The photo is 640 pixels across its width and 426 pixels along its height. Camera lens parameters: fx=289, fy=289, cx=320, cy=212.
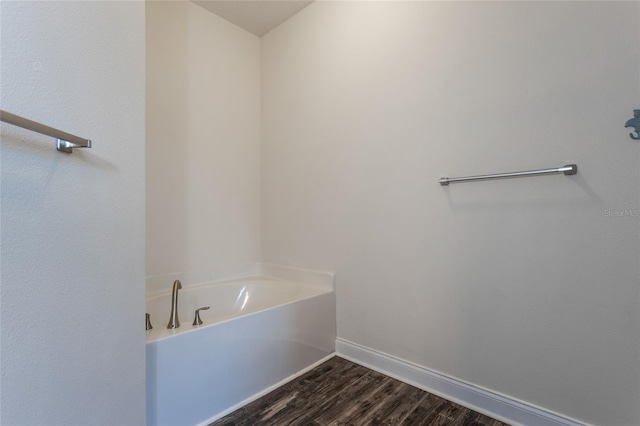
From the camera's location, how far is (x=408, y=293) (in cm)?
168

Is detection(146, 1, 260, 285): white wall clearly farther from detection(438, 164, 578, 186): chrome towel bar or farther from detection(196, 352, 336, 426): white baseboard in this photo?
detection(438, 164, 578, 186): chrome towel bar

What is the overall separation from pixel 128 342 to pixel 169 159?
1360 mm

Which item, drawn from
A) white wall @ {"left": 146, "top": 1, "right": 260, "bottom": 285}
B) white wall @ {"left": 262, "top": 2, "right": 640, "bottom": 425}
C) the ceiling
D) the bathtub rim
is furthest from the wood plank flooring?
the ceiling

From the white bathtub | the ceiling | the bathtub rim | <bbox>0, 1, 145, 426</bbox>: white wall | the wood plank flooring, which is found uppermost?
the ceiling

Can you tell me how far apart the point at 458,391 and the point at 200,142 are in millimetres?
2306


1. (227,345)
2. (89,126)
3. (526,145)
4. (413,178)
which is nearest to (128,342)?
(227,345)

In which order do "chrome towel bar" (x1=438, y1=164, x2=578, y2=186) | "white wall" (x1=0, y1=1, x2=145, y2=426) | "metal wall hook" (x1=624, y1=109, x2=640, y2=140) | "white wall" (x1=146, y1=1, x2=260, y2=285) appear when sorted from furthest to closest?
"white wall" (x1=146, y1=1, x2=260, y2=285) → "chrome towel bar" (x1=438, y1=164, x2=578, y2=186) → "metal wall hook" (x1=624, y1=109, x2=640, y2=140) → "white wall" (x1=0, y1=1, x2=145, y2=426)

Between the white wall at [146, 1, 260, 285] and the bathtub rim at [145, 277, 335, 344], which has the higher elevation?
the white wall at [146, 1, 260, 285]

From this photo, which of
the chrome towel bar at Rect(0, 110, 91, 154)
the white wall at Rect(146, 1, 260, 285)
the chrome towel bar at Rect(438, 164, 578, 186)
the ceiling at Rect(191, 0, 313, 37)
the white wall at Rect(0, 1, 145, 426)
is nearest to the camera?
the chrome towel bar at Rect(0, 110, 91, 154)

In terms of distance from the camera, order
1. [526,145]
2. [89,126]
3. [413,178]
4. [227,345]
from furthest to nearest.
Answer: [413,178]
[227,345]
[526,145]
[89,126]

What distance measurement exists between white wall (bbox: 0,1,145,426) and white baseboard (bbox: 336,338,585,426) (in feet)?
4.11

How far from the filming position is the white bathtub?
4.04ft

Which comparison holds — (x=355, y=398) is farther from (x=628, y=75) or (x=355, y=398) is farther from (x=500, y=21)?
(x=500, y=21)

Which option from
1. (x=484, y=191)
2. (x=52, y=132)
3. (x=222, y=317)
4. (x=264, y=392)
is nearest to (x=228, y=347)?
(x=264, y=392)
